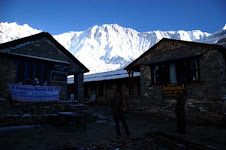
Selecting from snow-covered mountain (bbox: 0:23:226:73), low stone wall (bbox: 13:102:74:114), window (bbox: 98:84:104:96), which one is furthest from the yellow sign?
snow-covered mountain (bbox: 0:23:226:73)

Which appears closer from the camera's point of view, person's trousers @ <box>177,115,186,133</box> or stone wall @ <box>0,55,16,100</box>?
person's trousers @ <box>177,115,186,133</box>

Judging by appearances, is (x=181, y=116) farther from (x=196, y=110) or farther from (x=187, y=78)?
(x=187, y=78)

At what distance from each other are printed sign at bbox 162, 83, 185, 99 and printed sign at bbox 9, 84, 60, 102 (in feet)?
24.3

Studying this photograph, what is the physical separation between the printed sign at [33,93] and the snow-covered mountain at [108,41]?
2573 inches

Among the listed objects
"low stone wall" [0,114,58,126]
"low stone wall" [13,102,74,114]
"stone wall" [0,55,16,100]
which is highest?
"stone wall" [0,55,16,100]

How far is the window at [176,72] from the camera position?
10.2m

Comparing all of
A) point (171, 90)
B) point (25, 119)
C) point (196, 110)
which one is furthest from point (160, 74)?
point (25, 119)

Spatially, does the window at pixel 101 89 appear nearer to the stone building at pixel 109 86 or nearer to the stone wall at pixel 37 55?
the stone building at pixel 109 86

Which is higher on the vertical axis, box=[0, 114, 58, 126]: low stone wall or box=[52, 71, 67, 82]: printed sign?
box=[52, 71, 67, 82]: printed sign

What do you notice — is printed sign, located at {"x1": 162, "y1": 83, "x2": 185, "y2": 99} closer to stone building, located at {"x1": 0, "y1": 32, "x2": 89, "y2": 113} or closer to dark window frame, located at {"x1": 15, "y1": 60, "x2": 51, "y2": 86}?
stone building, located at {"x1": 0, "y1": 32, "x2": 89, "y2": 113}

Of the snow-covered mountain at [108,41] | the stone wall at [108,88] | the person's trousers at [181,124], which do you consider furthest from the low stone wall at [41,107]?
the snow-covered mountain at [108,41]

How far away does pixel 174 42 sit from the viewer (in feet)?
37.1

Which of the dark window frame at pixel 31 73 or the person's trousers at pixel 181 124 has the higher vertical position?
the dark window frame at pixel 31 73

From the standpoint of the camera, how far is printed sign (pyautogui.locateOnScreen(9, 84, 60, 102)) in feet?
29.1
